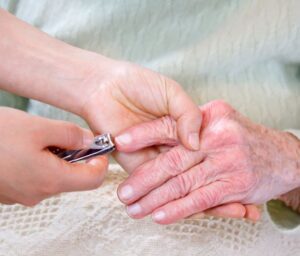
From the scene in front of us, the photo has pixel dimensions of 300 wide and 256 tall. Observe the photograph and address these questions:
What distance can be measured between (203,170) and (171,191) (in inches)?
2.5

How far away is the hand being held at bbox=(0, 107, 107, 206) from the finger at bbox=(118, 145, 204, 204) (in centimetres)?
9

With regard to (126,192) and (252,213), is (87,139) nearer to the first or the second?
(126,192)

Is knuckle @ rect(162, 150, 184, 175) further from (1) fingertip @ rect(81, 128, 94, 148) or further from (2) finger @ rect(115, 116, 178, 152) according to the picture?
(1) fingertip @ rect(81, 128, 94, 148)

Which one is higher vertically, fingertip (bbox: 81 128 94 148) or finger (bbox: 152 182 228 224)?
fingertip (bbox: 81 128 94 148)

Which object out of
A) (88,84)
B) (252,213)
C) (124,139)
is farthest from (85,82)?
(252,213)

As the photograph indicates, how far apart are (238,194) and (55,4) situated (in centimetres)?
48

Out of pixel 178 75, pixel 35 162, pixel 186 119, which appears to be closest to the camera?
pixel 35 162

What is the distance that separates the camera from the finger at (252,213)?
86cm

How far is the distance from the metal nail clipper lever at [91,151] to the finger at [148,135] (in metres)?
0.03

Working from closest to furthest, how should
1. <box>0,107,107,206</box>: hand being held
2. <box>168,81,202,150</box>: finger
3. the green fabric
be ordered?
<box>0,107,107,206</box>: hand being held, <box>168,81,202,150</box>: finger, the green fabric

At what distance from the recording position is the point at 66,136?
719 millimetres

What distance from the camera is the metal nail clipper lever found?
2.45ft

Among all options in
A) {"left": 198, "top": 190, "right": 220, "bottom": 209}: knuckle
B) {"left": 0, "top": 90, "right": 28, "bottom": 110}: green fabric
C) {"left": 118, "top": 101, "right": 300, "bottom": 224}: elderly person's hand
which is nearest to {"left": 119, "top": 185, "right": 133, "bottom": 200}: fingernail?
{"left": 118, "top": 101, "right": 300, "bottom": 224}: elderly person's hand

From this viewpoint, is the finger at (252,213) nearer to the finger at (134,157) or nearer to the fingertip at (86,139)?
the finger at (134,157)
